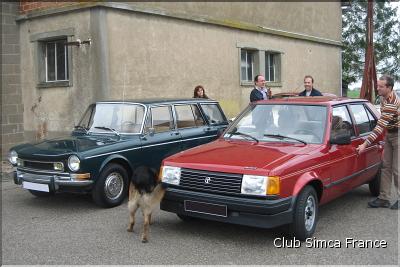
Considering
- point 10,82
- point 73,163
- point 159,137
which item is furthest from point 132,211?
point 10,82

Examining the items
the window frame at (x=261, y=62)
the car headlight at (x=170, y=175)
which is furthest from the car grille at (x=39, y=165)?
the window frame at (x=261, y=62)

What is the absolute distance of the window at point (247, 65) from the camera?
16.5m

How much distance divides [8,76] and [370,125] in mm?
9520

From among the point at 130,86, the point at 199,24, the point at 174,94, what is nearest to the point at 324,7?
the point at 199,24

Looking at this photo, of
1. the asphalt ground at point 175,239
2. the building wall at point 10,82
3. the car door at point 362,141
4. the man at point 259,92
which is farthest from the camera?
the building wall at point 10,82

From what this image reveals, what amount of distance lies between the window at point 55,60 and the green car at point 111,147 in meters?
4.82

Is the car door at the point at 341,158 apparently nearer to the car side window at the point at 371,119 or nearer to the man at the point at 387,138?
the man at the point at 387,138

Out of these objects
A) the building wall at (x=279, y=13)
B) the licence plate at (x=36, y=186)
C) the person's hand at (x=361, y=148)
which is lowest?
the licence plate at (x=36, y=186)

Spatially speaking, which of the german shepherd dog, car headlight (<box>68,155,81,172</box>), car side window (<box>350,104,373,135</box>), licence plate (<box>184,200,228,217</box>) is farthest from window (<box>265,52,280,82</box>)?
licence plate (<box>184,200,228,217</box>)

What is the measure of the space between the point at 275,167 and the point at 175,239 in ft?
4.71

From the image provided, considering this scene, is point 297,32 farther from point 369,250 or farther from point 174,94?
point 369,250

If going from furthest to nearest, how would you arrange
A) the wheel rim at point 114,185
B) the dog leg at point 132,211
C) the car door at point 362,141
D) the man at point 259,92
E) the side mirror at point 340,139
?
the man at point 259,92 < the wheel rim at point 114,185 < the car door at point 362,141 < the side mirror at point 340,139 < the dog leg at point 132,211

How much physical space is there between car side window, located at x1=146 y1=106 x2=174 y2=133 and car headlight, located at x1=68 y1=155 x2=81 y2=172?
1389mm

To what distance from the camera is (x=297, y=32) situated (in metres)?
19.8
